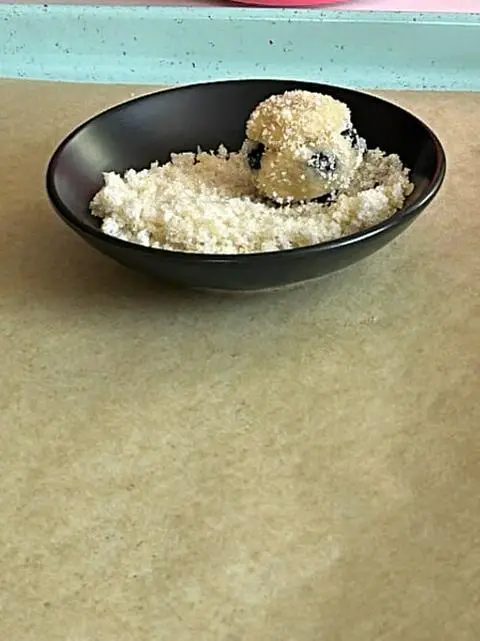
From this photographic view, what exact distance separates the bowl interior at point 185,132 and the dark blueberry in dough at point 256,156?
94 mm

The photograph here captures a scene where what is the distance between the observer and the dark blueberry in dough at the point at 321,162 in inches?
26.7

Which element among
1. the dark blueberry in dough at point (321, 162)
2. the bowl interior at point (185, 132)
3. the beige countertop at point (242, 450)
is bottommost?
the beige countertop at point (242, 450)

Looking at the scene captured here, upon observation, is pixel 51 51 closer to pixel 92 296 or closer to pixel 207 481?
pixel 92 296

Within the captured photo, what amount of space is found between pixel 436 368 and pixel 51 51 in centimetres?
62

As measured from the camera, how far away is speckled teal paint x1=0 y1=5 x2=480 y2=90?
3.24 feet

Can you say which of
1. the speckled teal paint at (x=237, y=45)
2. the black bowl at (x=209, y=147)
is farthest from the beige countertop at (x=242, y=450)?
the speckled teal paint at (x=237, y=45)

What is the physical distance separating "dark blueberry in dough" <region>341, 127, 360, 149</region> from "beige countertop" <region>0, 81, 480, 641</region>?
0.08 m

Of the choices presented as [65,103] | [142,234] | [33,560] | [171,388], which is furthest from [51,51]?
[33,560]

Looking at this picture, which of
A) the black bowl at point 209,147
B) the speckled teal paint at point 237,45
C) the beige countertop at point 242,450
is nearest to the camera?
the beige countertop at point 242,450

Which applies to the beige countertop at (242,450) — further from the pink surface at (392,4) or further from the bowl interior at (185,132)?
the pink surface at (392,4)

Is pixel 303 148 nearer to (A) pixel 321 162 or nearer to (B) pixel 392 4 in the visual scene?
(A) pixel 321 162

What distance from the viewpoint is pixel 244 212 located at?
681mm

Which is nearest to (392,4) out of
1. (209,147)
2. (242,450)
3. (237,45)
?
(237,45)

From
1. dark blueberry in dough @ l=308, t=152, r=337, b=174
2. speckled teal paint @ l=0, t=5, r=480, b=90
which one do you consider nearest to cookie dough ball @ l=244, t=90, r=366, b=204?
dark blueberry in dough @ l=308, t=152, r=337, b=174
